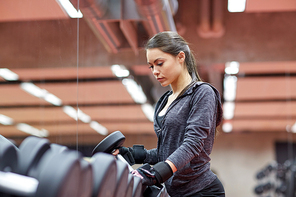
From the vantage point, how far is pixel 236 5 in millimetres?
4082

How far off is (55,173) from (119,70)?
3.20 m

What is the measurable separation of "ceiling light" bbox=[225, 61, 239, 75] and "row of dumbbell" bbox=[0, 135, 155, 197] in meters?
4.26

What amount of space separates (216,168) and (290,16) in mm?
8228

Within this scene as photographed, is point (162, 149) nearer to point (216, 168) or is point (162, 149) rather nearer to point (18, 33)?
point (18, 33)

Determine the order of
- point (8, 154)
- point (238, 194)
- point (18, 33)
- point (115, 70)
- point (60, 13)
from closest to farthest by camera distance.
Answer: point (8, 154) < point (18, 33) < point (60, 13) < point (115, 70) < point (238, 194)

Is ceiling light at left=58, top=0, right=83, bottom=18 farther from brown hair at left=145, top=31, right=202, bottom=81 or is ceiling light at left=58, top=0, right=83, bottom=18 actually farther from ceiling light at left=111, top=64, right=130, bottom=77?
ceiling light at left=111, top=64, right=130, bottom=77

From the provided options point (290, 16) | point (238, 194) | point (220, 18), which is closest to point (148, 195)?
point (220, 18)

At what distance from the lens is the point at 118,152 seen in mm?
1341

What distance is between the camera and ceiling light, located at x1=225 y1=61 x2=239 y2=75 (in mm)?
4959

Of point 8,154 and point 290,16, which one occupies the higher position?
point 290,16

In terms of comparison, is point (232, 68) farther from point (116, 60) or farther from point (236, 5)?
point (116, 60)

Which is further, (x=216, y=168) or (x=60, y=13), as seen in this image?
(x=216, y=168)

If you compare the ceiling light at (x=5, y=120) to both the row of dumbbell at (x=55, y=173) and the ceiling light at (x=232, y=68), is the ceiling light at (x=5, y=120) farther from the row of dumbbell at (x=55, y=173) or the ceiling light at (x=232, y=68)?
the ceiling light at (x=232, y=68)

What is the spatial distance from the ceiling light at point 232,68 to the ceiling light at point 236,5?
83cm
